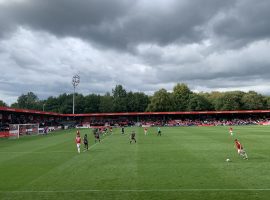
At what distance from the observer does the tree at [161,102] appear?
15550 cm

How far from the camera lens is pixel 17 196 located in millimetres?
15961

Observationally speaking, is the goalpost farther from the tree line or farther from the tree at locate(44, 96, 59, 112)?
the tree at locate(44, 96, 59, 112)

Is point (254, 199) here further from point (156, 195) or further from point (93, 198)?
point (93, 198)

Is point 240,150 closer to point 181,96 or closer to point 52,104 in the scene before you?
point 181,96

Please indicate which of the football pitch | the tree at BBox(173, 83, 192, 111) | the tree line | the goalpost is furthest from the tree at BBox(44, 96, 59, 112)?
the football pitch

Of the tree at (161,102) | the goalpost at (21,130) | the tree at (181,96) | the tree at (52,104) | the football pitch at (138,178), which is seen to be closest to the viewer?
the football pitch at (138,178)

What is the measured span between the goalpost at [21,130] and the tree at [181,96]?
3792 inches

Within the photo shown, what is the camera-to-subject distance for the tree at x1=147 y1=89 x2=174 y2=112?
156 meters

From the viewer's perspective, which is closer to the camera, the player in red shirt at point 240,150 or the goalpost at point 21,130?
the player in red shirt at point 240,150

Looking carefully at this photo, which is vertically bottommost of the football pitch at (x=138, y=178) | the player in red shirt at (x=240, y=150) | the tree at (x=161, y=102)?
Result: the football pitch at (x=138, y=178)

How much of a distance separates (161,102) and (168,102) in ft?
12.1

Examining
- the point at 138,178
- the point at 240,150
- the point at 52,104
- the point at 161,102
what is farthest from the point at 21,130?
the point at 52,104

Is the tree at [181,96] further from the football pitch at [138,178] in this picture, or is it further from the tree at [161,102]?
the football pitch at [138,178]

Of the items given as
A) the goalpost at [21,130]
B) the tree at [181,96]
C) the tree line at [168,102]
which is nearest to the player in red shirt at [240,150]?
the goalpost at [21,130]
